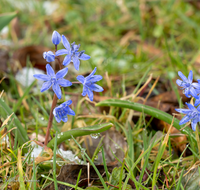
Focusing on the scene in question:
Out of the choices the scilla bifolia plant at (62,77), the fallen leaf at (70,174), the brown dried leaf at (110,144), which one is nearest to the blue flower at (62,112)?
the scilla bifolia plant at (62,77)

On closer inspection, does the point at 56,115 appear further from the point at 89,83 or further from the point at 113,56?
the point at 113,56

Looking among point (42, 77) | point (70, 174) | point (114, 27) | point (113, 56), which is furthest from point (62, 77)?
point (114, 27)

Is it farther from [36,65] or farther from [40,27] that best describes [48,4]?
[36,65]

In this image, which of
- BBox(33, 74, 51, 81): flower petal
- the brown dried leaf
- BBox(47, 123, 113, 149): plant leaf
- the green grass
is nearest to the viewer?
BBox(33, 74, 51, 81): flower petal

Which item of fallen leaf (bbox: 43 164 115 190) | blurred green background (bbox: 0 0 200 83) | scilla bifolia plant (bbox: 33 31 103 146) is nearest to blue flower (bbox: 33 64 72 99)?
scilla bifolia plant (bbox: 33 31 103 146)

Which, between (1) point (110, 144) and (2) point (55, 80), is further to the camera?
(1) point (110, 144)

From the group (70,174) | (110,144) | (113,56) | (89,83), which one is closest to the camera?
(89,83)

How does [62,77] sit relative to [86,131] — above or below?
above

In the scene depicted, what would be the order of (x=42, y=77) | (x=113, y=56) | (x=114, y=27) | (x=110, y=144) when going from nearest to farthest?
(x=42, y=77) → (x=110, y=144) → (x=113, y=56) → (x=114, y=27)

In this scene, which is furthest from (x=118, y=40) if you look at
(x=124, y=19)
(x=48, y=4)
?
(x=48, y=4)

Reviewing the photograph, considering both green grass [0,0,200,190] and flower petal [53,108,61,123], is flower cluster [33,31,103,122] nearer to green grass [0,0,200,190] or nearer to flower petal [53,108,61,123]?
flower petal [53,108,61,123]

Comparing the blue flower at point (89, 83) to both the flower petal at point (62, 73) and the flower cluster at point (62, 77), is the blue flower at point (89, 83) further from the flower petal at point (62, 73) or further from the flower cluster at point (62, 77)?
the flower petal at point (62, 73)
